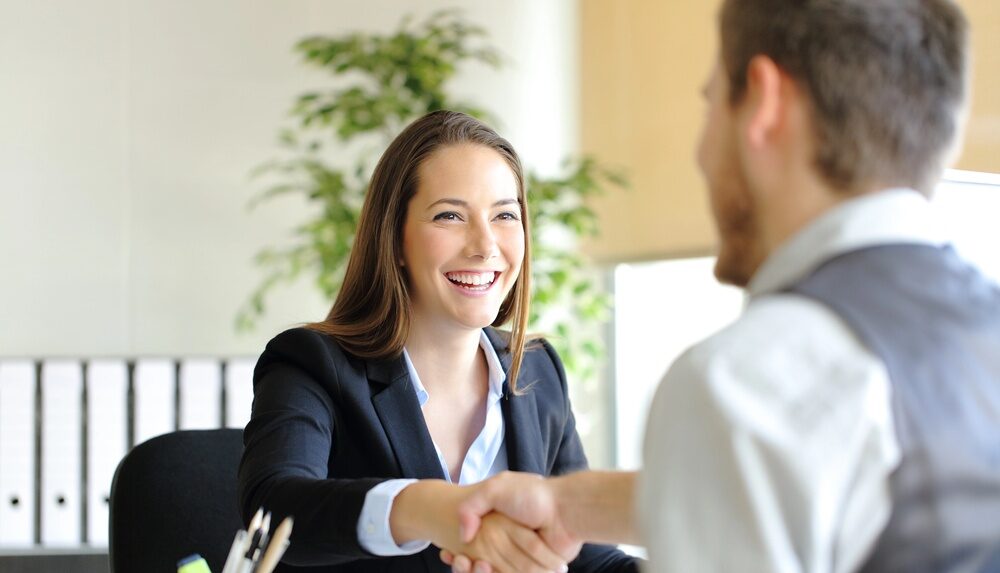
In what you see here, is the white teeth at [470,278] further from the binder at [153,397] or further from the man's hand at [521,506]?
the binder at [153,397]

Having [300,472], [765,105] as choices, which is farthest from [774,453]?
[300,472]

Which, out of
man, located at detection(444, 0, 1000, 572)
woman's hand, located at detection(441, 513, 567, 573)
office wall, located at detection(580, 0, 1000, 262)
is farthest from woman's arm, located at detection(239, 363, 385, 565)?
office wall, located at detection(580, 0, 1000, 262)

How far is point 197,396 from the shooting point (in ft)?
10.2

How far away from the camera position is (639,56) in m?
4.09

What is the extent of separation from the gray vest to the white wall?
340 cm

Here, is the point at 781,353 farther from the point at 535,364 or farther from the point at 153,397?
the point at 153,397

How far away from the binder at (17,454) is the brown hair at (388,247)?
1.62 m

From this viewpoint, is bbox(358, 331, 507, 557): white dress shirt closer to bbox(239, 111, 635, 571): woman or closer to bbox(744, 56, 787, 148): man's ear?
bbox(239, 111, 635, 571): woman

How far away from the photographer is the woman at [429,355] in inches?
61.9

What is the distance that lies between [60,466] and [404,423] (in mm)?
1770

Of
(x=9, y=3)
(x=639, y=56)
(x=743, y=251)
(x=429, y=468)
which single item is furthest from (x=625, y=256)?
(x=743, y=251)

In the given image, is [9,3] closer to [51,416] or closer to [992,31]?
[51,416]

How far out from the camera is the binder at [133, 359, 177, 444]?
3.06 meters

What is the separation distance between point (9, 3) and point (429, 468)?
2.83 m
